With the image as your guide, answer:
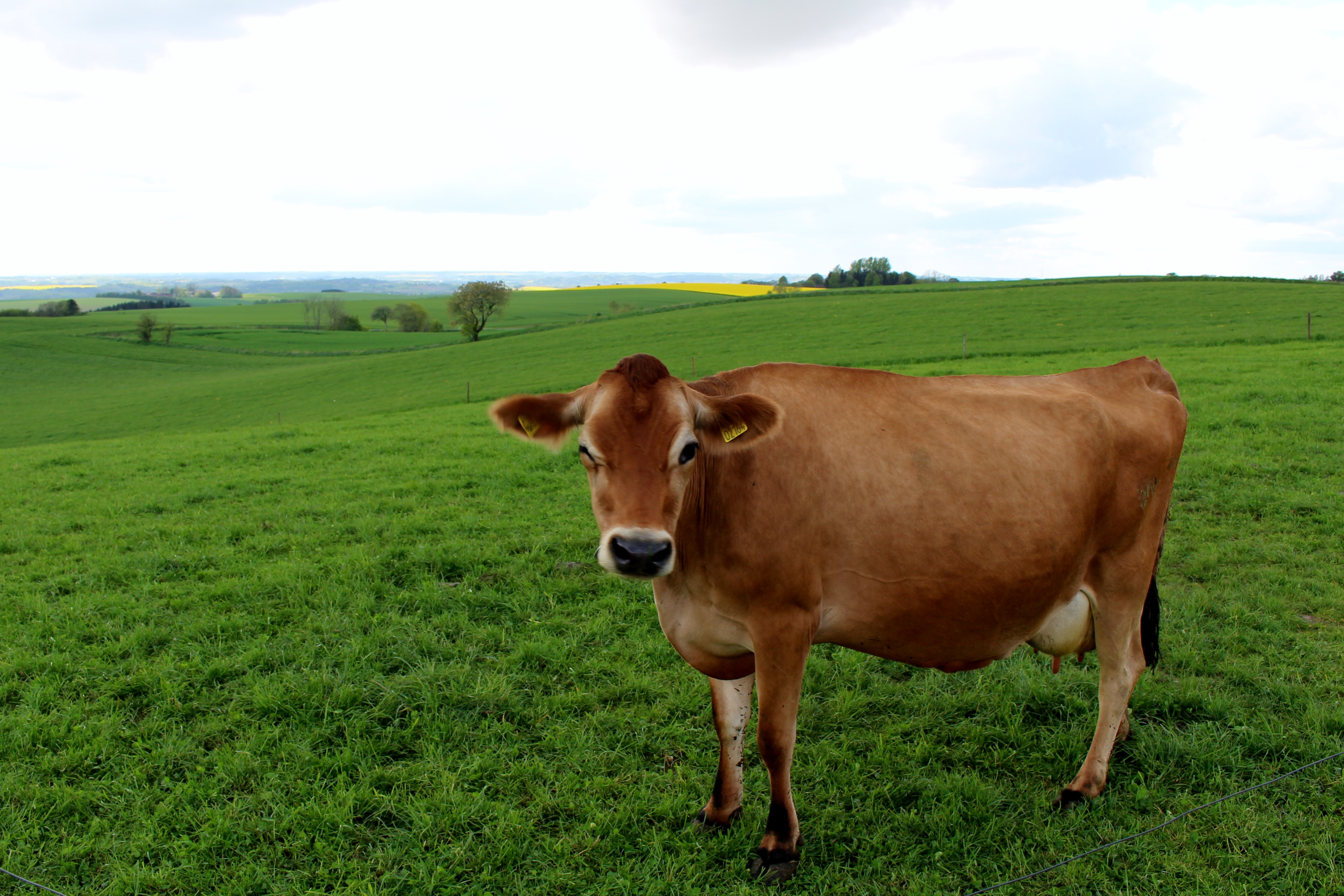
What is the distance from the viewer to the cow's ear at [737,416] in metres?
3.42

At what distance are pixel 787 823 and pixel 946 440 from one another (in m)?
2.07

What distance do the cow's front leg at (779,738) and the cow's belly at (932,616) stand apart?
0.85 feet

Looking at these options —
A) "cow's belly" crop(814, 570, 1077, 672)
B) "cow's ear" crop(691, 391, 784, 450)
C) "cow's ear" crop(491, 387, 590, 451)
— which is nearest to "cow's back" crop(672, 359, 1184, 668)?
"cow's belly" crop(814, 570, 1077, 672)

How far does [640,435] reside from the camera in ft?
10.6

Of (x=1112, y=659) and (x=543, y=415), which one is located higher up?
(x=543, y=415)

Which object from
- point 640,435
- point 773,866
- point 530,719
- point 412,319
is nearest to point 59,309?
point 412,319

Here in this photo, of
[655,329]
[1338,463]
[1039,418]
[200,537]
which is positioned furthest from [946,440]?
[655,329]

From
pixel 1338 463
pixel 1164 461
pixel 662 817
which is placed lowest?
pixel 662 817

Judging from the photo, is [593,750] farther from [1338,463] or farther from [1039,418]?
[1338,463]

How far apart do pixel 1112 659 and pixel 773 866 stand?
2.17 m

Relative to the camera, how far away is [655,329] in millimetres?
46156

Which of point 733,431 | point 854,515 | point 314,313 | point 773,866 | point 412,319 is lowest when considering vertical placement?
point 773,866

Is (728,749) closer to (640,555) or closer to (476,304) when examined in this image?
(640,555)

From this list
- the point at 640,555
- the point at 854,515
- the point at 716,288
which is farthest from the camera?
the point at 716,288
